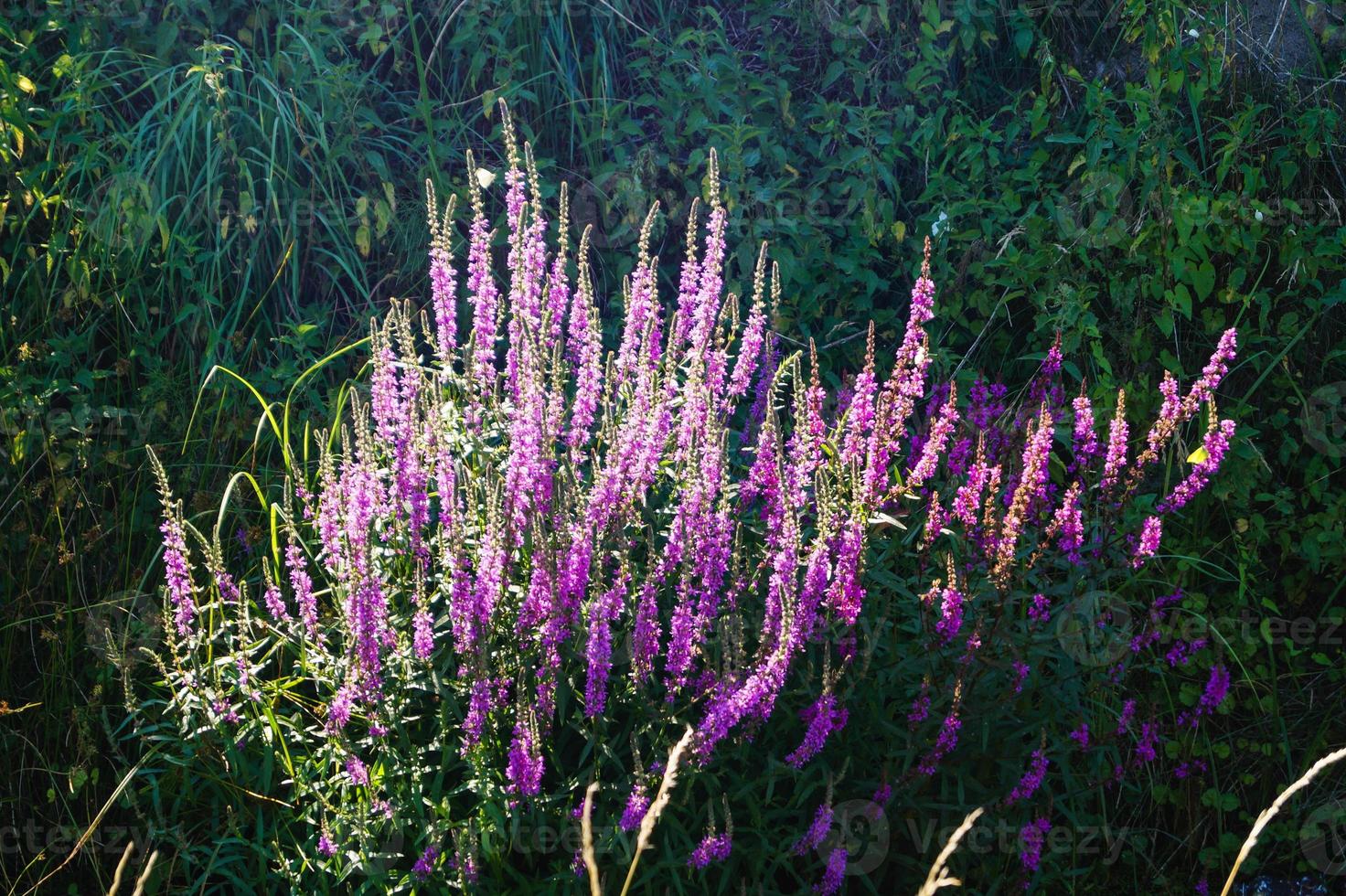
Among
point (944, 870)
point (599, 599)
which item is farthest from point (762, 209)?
point (944, 870)

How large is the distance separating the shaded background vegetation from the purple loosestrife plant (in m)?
1.05

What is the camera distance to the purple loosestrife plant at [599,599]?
9.88 ft

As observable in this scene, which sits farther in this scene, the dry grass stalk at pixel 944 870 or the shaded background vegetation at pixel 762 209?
the shaded background vegetation at pixel 762 209

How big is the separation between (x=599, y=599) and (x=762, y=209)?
9.55 ft

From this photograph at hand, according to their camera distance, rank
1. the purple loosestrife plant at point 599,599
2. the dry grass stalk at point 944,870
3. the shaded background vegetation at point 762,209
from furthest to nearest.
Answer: the shaded background vegetation at point 762,209, the purple loosestrife plant at point 599,599, the dry grass stalk at point 944,870

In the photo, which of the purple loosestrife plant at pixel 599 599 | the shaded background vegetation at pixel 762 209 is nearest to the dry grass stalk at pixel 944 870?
the purple loosestrife plant at pixel 599 599

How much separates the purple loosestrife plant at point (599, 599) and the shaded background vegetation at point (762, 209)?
1.05 m

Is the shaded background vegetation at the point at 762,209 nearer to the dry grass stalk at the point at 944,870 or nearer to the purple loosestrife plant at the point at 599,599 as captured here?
the purple loosestrife plant at the point at 599,599

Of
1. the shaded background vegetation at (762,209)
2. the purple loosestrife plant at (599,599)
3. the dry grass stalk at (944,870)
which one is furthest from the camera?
the shaded background vegetation at (762,209)

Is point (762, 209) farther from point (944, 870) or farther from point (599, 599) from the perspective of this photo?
point (944, 870)

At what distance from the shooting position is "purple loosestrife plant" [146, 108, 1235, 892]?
3.01 metres

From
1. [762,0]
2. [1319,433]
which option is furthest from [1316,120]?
[762,0]

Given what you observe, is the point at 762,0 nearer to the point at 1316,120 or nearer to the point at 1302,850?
the point at 1316,120

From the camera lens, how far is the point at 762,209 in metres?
5.52
